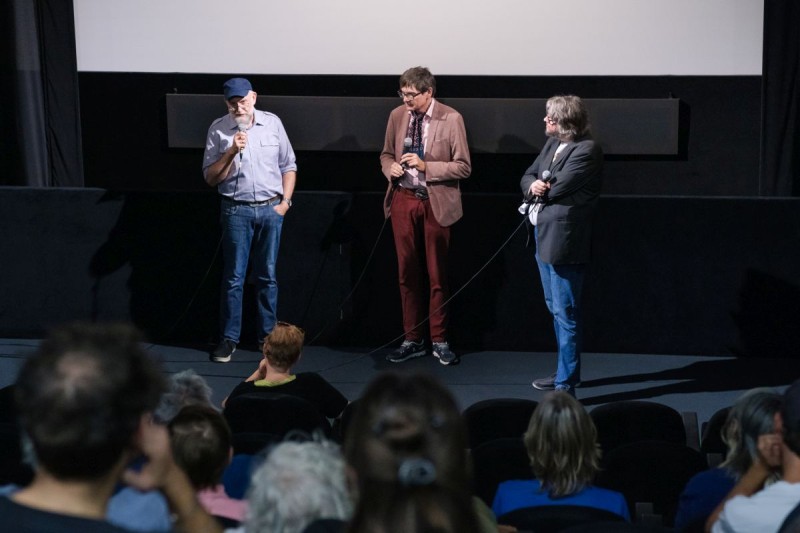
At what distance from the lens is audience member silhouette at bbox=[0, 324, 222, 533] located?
1.25 metres

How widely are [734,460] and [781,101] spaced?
3.39 meters

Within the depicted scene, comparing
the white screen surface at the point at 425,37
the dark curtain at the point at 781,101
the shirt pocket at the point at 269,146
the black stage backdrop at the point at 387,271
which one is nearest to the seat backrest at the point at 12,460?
the shirt pocket at the point at 269,146

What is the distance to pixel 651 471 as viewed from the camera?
2.80 m

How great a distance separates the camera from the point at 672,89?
5.62 m

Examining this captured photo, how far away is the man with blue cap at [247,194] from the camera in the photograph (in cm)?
521

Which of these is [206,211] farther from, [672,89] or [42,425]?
[42,425]

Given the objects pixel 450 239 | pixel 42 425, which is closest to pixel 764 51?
pixel 450 239

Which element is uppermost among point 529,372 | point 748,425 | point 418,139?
point 418,139

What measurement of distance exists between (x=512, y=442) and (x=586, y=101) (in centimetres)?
312

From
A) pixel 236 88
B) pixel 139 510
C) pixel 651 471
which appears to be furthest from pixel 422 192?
pixel 139 510

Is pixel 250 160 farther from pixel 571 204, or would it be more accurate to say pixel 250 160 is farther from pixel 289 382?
pixel 289 382

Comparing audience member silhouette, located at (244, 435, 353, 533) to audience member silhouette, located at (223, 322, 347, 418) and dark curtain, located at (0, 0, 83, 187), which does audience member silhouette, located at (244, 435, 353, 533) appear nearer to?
audience member silhouette, located at (223, 322, 347, 418)

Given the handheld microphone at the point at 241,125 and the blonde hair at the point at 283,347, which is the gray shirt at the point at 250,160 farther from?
the blonde hair at the point at 283,347

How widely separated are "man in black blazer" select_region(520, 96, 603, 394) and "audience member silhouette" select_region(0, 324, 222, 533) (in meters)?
3.41
